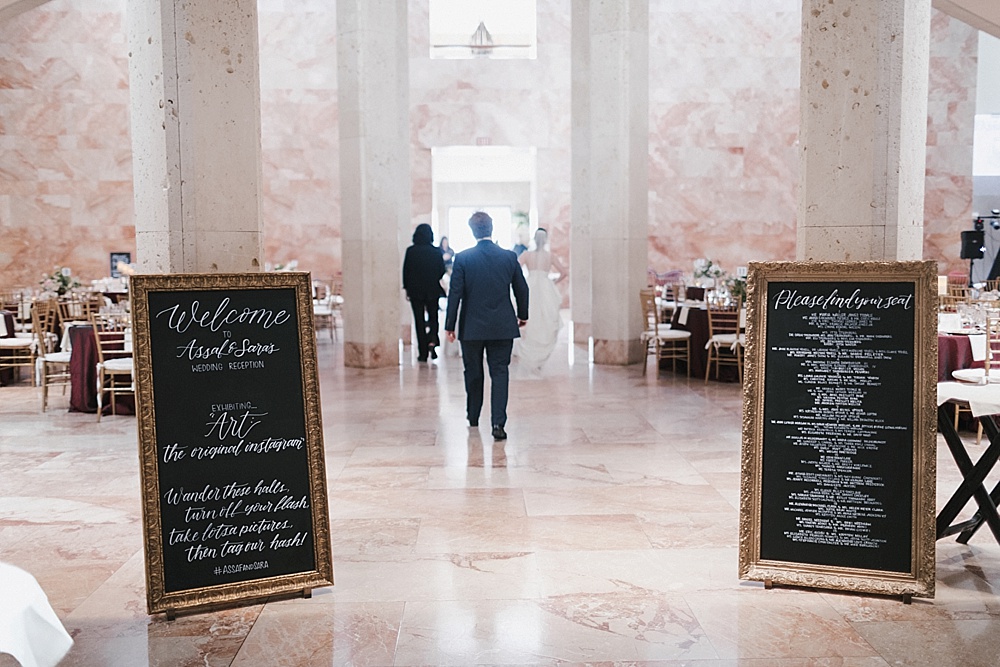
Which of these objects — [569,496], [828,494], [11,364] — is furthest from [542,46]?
[828,494]

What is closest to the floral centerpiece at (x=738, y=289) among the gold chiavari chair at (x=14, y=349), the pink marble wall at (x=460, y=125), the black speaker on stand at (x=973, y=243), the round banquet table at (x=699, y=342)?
the round banquet table at (x=699, y=342)

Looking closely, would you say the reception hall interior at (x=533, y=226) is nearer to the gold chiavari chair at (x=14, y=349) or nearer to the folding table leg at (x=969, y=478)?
Answer: the gold chiavari chair at (x=14, y=349)

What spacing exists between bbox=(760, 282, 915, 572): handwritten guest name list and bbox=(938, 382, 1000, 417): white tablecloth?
565mm

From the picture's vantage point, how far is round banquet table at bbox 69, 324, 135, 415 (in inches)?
321

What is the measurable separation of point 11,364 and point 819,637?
29.3ft

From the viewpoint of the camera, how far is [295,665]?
3135mm

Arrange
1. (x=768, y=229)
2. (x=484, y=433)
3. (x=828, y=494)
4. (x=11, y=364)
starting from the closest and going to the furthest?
(x=828, y=494) → (x=484, y=433) → (x=11, y=364) → (x=768, y=229)

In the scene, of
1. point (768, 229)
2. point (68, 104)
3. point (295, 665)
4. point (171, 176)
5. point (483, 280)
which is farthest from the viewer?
point (768, 229)

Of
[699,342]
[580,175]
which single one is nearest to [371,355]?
[699,342]

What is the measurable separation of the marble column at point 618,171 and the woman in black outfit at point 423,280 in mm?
1894

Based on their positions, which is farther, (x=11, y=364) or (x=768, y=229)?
(x=768, y=229)

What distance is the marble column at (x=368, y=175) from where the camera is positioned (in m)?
10.9

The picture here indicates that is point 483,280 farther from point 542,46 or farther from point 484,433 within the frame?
point 542,46

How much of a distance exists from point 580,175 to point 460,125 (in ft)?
15.5
